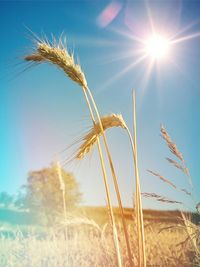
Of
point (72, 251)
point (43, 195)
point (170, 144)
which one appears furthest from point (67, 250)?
point (43, 195)

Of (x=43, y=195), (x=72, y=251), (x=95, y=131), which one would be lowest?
(x=72, y=251)

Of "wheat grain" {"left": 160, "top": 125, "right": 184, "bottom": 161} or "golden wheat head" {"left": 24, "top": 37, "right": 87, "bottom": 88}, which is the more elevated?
"golden wheat head" {"left": 24, "top": 37, "right": 87, "bottom": 88}

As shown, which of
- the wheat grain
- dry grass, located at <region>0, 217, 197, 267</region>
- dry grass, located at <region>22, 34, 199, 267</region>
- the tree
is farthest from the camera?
the tree

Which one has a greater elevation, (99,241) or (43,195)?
(43,195)

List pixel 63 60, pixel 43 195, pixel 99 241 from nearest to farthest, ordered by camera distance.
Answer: pixel 63 60 → pixel 99 241 → pixel 43 195

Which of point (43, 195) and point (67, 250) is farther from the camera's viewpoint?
point (43, 195)

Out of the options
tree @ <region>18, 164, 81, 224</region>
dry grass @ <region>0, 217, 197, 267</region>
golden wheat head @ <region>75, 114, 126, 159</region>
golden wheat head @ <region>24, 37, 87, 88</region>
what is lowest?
dry grass @ <region>0, 217, 197, 267</region>

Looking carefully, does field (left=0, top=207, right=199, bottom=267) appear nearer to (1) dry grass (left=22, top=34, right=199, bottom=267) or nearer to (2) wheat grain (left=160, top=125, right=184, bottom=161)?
(1) dry grass (left=22, top=34, right=199, bottom=267)

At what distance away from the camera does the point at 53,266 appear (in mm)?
3574

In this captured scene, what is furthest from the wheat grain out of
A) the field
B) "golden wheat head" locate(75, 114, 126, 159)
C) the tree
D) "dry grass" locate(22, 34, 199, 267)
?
the tree

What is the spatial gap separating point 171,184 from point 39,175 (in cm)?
1362

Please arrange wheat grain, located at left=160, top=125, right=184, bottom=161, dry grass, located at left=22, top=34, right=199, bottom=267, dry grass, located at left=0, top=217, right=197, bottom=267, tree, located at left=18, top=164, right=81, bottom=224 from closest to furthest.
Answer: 1. dry grass, located at left=22, top=34, right=199, bottom=267
2. wheat grain, located at left=160, top=125, right=184, bottom=161
3. dry grass, located at left=0, top=217, right=197, bottom=267
4. tree, located at left=18, top=164, right=81, bottom=224

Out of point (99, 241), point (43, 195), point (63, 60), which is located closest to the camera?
point (63, 60)

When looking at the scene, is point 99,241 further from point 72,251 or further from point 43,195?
point 43,195
